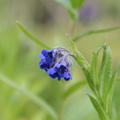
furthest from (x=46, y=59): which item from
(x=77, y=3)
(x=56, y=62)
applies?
(x=77, y=3)

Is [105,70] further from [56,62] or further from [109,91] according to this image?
[56,62]

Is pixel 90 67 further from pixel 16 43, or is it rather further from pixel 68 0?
pixel 16 43

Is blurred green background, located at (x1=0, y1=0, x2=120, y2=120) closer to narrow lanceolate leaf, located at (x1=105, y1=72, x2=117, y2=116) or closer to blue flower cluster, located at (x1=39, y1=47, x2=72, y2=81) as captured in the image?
blue flower cluster, located at (x1=39, y1=47, x2=72, y2=81)

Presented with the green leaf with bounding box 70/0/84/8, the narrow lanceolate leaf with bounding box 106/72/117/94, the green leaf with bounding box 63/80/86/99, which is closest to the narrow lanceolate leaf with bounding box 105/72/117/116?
the narrow lanceolate leaf with bounding box 106/72/117/94

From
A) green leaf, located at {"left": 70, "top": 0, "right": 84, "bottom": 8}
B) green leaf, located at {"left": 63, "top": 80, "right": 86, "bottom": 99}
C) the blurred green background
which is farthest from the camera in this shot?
the blurred green background

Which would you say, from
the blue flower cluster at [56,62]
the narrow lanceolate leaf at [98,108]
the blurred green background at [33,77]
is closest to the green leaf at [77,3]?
the blurred green background at [33,77]

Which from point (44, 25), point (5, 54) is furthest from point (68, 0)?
point (44, 25)

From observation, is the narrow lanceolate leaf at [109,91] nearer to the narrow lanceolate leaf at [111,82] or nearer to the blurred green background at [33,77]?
the narrow lanceolate leaf at [111,82]
